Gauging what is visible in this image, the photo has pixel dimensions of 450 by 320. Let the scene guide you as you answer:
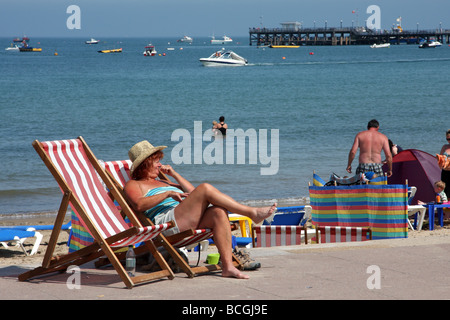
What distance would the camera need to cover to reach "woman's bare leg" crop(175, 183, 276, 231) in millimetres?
4867

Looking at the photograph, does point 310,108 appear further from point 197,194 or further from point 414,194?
point 197,194

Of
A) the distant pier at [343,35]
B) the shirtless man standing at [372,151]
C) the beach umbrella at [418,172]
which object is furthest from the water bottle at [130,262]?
the distant pier at [343,35]

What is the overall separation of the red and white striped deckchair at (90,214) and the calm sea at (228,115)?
7845 mm

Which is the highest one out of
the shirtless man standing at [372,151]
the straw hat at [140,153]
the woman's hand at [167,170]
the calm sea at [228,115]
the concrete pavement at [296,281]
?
the straw hat at [140,153]

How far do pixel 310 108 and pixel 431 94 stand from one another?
30.7ft

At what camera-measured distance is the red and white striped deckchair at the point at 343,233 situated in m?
7.14

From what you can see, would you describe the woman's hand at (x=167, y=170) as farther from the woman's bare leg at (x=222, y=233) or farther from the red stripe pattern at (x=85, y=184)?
the woman's bare leg at (x=222, y=233)

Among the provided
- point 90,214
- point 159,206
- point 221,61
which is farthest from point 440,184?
point 221,61

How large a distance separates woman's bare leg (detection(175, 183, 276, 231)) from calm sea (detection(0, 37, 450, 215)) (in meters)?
8.27

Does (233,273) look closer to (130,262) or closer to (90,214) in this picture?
(130,262)

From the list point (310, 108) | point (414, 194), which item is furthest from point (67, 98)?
point (414, 194)

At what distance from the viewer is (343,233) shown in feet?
23.6

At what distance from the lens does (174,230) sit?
16.6ft

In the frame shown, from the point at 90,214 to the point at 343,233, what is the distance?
3005mm
